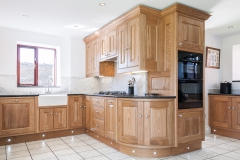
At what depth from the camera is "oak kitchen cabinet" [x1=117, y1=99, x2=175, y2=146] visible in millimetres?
2787

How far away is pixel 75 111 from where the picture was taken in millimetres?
4273

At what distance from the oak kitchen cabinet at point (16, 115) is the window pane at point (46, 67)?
91 cm

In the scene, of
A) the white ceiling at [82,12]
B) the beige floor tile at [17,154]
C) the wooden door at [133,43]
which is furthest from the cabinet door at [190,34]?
the beige floor tile at [17,154]

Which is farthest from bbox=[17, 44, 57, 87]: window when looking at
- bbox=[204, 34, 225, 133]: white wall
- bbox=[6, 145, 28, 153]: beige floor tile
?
bbox=[204, 34, 225, 133]: white wall

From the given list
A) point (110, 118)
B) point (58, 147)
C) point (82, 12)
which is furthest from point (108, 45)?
point (58, 147)

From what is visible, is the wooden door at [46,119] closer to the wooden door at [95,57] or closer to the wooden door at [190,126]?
the wooden door at [95,57]

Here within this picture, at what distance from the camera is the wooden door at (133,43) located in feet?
9.91

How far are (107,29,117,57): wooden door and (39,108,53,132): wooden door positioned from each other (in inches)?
69.9

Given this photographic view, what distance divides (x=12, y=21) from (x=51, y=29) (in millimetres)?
773

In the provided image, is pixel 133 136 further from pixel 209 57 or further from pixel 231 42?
pixel 231 42

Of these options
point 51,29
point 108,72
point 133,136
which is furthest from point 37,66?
point 133,136

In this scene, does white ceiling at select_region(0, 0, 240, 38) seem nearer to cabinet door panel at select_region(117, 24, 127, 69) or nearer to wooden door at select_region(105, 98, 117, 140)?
cabinet door panel at select_region(117, 24, 127, 69)

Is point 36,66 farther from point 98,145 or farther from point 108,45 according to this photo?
point 98,145

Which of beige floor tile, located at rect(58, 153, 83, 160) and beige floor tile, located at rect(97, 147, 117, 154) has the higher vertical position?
beige floor tile, located at rect(58, 153, 83, 160)
